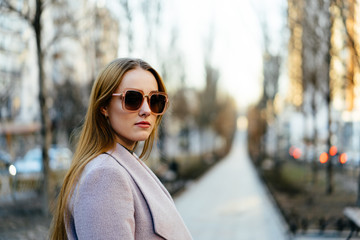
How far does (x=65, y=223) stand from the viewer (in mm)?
1777

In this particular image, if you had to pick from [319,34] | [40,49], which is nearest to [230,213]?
[319,34]

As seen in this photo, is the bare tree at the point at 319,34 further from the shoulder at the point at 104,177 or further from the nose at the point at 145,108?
the shoulder at the point at 104,177

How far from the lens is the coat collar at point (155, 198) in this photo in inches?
68.0

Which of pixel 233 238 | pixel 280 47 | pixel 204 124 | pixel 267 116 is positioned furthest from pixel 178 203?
pixel 204 124

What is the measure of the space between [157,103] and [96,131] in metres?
0.26

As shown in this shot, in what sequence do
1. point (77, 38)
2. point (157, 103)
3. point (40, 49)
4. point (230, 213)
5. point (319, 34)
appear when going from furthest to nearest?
point (319, 34) → point (230, 213) → point (77, 38) → point (40, 49) → point (157, 103)

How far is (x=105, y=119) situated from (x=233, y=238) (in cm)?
788

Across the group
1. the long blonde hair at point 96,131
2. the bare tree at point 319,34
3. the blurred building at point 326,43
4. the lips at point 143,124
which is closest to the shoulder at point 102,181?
the long blonde hair at point 96,131

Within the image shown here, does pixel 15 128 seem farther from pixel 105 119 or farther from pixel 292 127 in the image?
pixel 292 127

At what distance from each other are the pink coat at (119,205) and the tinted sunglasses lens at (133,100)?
15cm

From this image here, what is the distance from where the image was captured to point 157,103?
6.40 ft

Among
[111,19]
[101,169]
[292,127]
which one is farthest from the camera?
[292,127]

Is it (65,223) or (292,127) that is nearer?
(65,223)

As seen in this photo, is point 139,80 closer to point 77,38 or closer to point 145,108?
point 145,108
